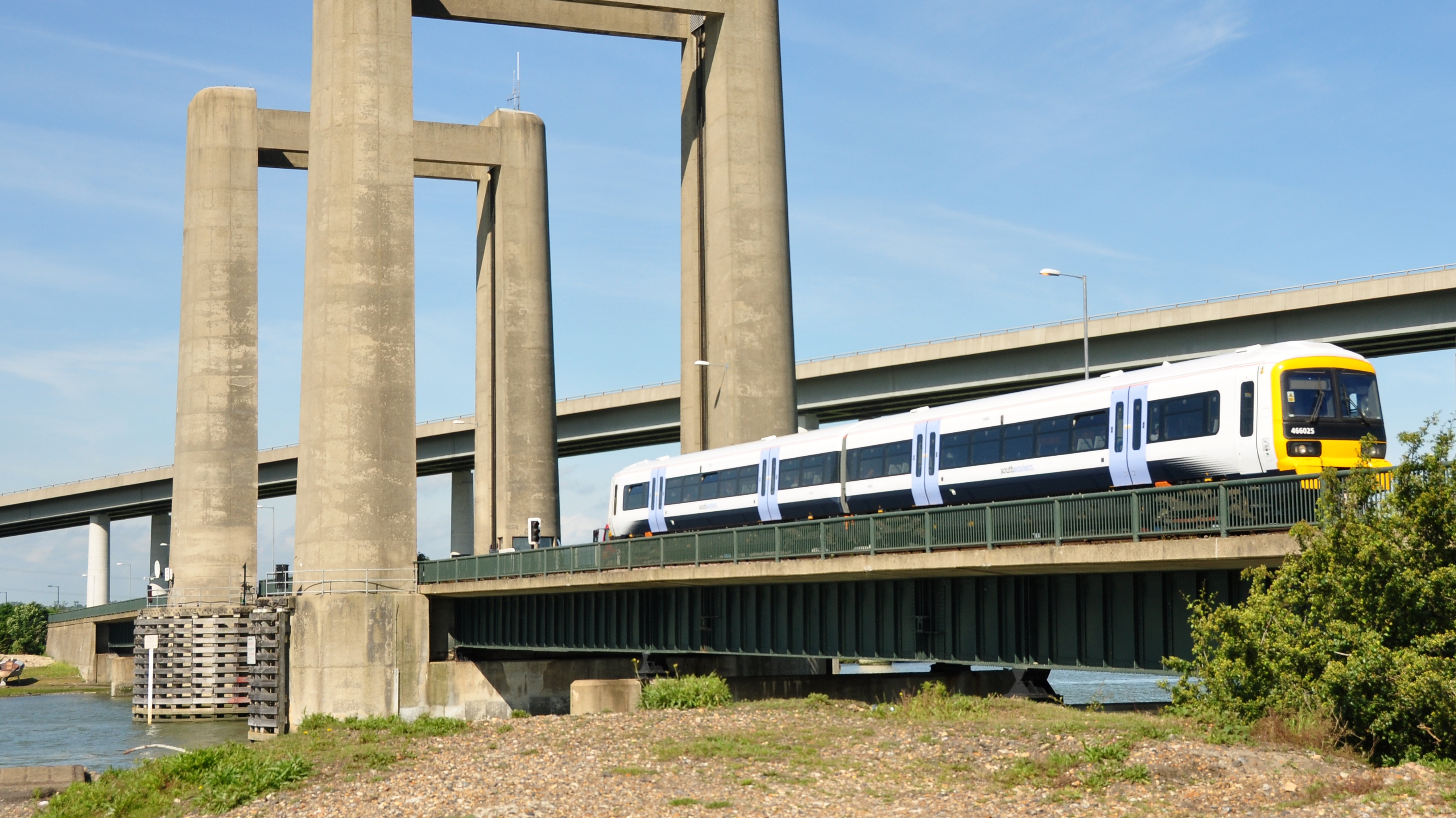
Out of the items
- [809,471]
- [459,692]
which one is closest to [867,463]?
[809,471]

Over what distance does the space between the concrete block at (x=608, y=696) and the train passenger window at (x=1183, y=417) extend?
571 inches

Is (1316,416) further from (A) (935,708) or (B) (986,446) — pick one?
(A) (935,708)

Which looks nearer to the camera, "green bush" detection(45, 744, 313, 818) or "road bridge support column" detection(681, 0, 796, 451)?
"green bush" detection(45, 744, 313, 818)

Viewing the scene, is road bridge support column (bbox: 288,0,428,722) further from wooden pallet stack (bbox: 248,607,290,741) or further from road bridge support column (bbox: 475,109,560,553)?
road bridge support column (bbox: 475,109,560,553)

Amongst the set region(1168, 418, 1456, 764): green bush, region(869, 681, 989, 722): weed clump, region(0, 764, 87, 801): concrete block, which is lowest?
region(0, 764, 87, 801): concrete block

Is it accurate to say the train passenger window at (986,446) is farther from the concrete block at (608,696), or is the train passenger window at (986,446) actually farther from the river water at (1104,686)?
the river water at (1104,686)

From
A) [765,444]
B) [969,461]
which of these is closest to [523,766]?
[969,461]

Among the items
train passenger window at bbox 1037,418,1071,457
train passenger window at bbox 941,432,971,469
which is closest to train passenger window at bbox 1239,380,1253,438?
train passenger window at bbox 1037,418,1071,457

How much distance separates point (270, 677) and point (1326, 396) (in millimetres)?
37662

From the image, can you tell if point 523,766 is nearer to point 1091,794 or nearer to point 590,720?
point 590,720

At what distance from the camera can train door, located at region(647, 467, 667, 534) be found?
1993 inches

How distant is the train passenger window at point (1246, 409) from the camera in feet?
94.2

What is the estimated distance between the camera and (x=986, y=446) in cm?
3553

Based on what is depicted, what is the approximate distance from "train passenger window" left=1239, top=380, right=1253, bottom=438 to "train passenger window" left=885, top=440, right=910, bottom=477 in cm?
1071
